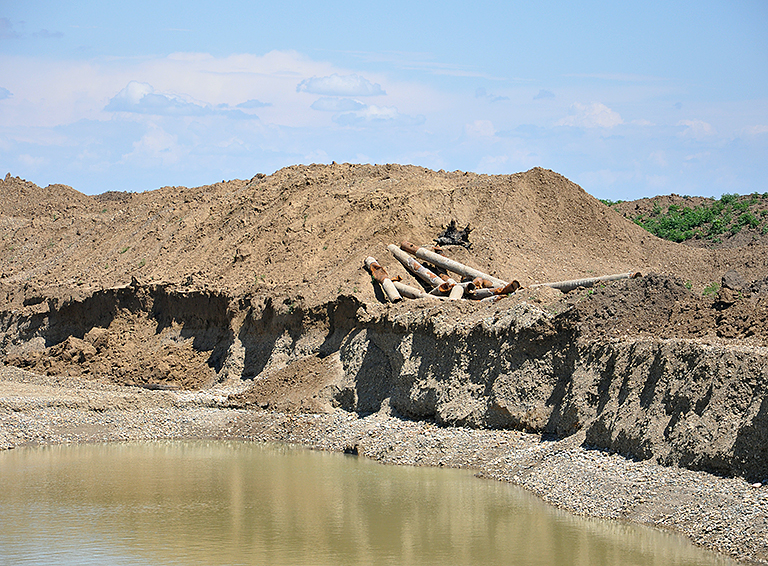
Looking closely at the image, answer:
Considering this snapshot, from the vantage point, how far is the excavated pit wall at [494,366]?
53.0 ft

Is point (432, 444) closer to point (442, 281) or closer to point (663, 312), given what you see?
point (663, 312)

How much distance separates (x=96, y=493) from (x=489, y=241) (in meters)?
17.4

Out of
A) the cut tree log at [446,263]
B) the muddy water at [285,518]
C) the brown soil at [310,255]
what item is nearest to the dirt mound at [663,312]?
the brown soil at [310,255]

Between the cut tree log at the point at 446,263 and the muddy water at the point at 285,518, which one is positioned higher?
the cut tree log at the point at 446,263

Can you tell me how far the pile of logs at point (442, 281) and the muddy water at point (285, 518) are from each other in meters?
6.86

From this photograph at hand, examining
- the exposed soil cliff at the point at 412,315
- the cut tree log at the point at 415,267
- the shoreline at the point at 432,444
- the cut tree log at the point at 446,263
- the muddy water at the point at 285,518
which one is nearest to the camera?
the muddy water at the point at 285,518

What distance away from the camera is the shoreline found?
48.0ft

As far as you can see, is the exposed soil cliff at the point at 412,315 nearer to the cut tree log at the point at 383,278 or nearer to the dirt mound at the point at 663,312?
the dirt mound at the point at 663,312

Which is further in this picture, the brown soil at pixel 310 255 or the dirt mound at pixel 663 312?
the brown soil at pixel 310 255

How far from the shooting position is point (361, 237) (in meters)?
32.1

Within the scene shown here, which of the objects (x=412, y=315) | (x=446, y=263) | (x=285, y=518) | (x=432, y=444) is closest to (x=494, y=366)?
(x=432, y=444)

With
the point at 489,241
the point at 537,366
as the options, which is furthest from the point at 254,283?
the point at 537,366

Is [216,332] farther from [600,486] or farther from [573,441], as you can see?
[600,486]

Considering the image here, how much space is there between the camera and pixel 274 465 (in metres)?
21.2
